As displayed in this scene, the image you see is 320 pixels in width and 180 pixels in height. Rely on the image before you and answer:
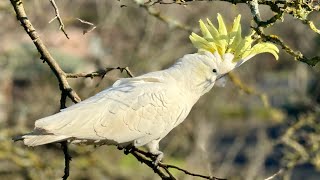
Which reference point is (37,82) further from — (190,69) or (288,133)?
(190,69)

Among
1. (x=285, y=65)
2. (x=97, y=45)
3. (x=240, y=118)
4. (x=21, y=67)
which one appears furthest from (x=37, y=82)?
(x=240, y=118)

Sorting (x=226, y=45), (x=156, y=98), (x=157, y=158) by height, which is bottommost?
(x=157, y=158)

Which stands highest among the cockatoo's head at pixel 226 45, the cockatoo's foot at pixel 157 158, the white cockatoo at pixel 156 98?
the cockatoo's head at pixel 226 45

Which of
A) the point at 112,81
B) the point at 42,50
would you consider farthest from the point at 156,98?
the point at 112,81

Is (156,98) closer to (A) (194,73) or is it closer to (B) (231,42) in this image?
(A) (194,73)

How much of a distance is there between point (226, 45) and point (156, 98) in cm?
29

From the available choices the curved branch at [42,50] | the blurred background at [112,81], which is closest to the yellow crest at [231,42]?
the curved branch at [42,50]

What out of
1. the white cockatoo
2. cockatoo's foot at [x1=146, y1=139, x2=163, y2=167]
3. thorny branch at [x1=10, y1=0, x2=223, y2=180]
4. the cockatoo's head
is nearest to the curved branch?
thorny branch at [x1=10, y1=0, x2=223, y2=180]

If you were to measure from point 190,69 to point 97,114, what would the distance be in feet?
1.17

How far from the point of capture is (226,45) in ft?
7.73

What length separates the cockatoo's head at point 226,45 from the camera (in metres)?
2.30

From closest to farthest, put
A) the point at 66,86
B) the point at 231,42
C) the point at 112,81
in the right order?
1. the point at 231,42
2. the point at 66,86
3. the point at 112,81

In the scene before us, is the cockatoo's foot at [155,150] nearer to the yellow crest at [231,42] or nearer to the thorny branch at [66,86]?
the thorny branch at [66,86]

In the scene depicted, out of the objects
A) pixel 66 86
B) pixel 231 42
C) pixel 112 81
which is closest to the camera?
pixel 231 42
